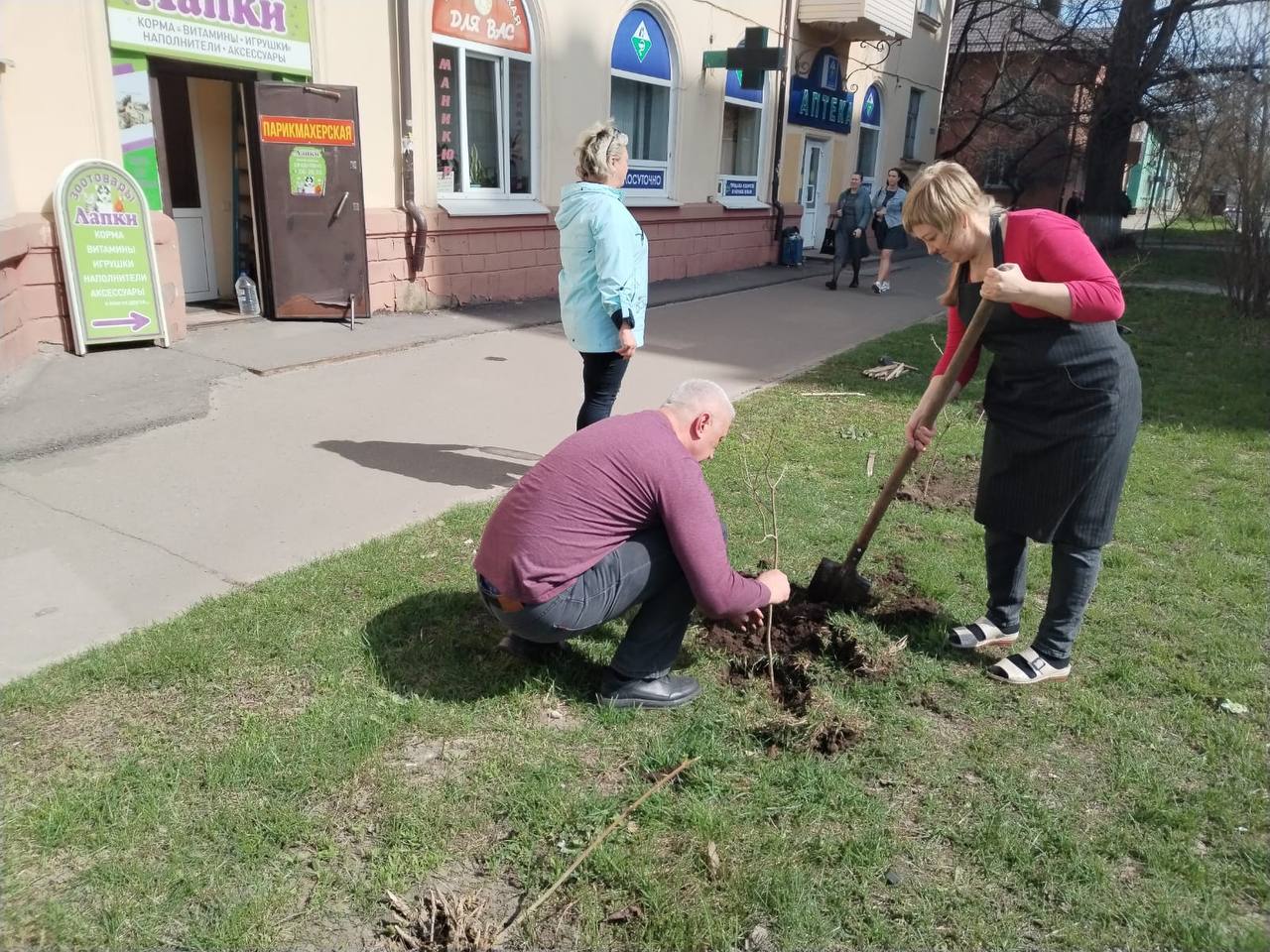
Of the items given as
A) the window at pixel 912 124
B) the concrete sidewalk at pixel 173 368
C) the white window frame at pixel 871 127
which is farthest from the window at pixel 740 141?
the window at pixel 912 124

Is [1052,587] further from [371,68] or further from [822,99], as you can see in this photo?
[822,99]

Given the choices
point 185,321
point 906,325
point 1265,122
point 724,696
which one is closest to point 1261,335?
point 1265,122

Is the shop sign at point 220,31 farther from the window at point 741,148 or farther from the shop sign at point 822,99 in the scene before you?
the shop sign at point 822,99

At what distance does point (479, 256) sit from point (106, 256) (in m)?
4.27

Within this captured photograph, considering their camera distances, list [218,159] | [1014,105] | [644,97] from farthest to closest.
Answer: [1014,105]
[644,97]
[218,159]

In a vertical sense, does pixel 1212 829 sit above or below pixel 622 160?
below

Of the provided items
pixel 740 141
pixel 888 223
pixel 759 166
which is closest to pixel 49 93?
pixel 888 223

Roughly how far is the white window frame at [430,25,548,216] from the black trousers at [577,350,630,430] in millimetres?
6110

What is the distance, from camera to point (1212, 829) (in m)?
2.59

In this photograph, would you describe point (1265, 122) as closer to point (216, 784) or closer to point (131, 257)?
point (131, 257)

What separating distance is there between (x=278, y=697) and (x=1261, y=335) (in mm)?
11850

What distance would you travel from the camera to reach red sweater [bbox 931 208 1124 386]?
2.79 meters

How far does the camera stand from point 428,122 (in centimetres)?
971

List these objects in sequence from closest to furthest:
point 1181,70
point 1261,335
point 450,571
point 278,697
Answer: point 278,697
point 450,571
point 1261,335
point 1181,70
